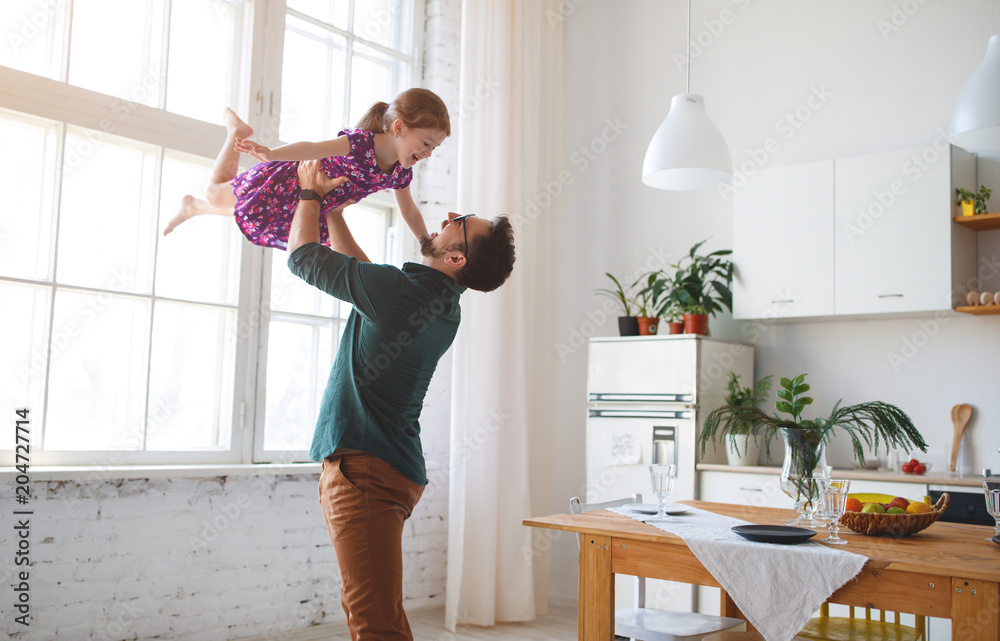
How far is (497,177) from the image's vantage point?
4551 mm

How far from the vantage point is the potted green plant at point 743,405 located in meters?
3.98

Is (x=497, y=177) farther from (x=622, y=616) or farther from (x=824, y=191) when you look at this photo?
(x=622, y=616)

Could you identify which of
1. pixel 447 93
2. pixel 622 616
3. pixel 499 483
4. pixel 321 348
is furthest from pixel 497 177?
pixel 622 616

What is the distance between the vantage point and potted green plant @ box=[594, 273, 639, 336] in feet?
14.5

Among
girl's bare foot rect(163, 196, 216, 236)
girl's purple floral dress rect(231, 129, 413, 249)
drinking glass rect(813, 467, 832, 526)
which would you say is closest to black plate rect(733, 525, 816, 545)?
drinking glass rect(813, 467, 832, 526)

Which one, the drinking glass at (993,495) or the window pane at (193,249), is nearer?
the drinking glass at (993,495)

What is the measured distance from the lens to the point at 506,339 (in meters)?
4.52

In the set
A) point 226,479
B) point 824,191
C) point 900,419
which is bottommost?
point 226,479

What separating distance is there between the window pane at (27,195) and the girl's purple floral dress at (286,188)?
1.37 m

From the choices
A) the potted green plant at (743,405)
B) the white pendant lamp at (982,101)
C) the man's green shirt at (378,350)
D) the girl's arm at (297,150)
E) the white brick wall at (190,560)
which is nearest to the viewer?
the man's green shirt at (378,350)

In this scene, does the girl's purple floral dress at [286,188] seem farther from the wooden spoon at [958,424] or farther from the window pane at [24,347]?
the wooden spoon at [958,424]

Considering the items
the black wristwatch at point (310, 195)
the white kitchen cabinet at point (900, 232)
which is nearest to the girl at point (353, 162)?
the black wristwatch at point (310, 195)

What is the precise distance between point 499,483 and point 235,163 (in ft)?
8.06

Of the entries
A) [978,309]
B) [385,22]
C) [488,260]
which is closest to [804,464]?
[488,260]
